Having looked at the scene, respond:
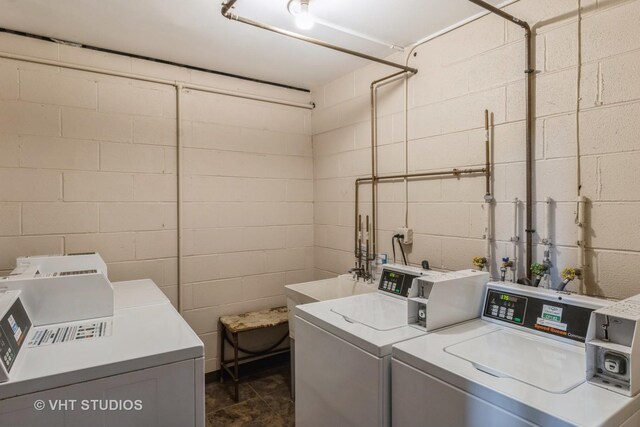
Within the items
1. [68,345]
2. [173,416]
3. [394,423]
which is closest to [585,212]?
[394,423]

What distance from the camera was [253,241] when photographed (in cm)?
313

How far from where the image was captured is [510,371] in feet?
3.87

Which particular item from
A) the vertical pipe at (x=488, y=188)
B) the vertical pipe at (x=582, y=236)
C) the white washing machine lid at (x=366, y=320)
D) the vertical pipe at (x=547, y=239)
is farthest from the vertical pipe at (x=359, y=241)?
the vertical pipe at (x=582, y=236)

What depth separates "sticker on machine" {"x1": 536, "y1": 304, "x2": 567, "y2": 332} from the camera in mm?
1433

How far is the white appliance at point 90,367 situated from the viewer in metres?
1.17

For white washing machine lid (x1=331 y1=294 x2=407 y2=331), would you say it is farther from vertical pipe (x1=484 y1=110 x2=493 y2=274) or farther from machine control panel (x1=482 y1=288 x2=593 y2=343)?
vertical pipe (x1=484 y1=110 x2=493 y2=274)

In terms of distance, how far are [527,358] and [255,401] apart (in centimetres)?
201

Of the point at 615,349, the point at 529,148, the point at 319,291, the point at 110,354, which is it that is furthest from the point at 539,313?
the point at 110,354

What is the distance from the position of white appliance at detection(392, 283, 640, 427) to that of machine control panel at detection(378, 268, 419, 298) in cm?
45

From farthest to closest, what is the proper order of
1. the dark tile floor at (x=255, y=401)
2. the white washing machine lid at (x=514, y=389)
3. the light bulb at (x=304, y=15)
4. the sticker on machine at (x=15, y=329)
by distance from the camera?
1. the dark tile floor at (x=255, y=401)
2. the light bulb at (x=304, y=15)
3. the sticker on machine at (x=15, y=329)
4. the white washing machine lid at (x=514, y=389)

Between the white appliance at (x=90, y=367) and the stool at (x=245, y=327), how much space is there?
1129mm

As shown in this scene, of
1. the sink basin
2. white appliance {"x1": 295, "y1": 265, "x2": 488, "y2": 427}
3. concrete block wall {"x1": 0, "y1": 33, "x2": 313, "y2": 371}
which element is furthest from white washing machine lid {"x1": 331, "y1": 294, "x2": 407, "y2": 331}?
concrete block wall {"x1": 0, "y1": 33, "x2": 313, "y2": 371}

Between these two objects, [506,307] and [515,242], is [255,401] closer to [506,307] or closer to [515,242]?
[506,307]

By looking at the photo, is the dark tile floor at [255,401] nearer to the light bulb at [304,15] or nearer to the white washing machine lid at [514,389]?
the white washing machine lid at [514,389]
